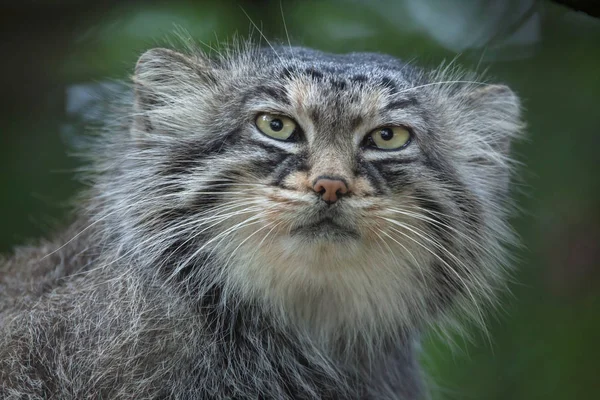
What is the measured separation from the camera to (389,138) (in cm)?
453

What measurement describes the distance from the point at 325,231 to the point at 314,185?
0.93 feet

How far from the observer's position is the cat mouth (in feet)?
13.8

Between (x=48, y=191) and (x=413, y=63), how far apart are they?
3.49 metres

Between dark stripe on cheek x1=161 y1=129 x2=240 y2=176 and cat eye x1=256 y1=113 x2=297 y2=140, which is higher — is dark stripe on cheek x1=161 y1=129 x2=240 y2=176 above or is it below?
below

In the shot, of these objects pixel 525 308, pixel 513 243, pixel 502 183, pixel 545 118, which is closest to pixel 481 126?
pixel 502 183

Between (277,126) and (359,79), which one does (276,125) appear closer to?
(277,126)

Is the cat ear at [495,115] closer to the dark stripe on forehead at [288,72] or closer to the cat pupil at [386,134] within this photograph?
the cat pupil at [386,134]

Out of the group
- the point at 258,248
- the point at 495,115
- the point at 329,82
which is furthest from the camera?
the point at 495,115

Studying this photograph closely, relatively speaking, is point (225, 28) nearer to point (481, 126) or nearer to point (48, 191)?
point (48, 191)

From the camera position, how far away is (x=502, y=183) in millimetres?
5438

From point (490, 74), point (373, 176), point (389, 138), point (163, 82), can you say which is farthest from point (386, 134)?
point (490, 74)

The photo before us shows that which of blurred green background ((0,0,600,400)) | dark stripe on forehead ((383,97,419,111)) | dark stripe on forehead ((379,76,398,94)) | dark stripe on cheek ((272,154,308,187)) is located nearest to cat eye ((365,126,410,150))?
dark stripe on forehead ((383,97,419,111))

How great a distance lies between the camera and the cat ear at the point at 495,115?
5.54m

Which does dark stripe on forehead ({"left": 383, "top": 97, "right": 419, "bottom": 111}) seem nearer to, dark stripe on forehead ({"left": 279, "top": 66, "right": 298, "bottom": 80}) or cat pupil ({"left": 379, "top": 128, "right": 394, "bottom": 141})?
cat pupil ({"left": 379, "top": 128, "right": 394, "bottom": 141})
